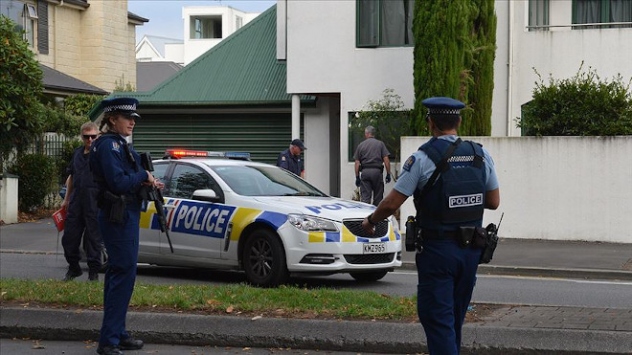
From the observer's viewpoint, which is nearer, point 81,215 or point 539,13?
point 81,215

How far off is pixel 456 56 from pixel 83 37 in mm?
23073

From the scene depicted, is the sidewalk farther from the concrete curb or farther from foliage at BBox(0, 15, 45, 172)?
foliage at BBox(0, 15, 45, 172)

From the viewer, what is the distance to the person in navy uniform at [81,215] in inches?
468

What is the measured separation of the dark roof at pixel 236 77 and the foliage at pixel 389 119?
266 centimetres

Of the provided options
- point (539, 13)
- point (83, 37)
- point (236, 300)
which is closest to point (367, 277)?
point (236, 300)

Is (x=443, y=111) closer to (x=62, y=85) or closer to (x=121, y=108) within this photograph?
(x=121, y=108)

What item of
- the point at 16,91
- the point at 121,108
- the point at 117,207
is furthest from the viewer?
the point at 16,91

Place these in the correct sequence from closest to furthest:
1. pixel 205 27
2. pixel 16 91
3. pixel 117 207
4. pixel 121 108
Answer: pixel 117 207
pixel 121 108
pixel 16 91
pixel 205 27

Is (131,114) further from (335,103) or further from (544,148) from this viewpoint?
(335,103)

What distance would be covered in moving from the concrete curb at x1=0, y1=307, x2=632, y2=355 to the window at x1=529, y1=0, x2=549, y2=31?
16.0 metres

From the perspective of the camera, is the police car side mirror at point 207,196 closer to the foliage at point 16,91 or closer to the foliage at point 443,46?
the foliage at point 443,46

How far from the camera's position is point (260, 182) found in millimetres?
13086

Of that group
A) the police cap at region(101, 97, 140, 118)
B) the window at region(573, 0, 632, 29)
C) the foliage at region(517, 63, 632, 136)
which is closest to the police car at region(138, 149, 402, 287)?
the police cap at region(101, 97, 140, 118)

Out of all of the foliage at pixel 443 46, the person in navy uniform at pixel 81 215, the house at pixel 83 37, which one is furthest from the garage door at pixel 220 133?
the person in navy uniform at pixel 81 215
